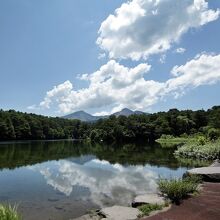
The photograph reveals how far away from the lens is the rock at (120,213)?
34.9ft

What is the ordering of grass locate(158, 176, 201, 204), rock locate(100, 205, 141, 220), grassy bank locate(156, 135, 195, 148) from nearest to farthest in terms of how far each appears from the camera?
rock locate(100, 205, 141, 220) < grass locate(158, 176, 201, 204) < grassy bank locate(156, 135, 195, 148)

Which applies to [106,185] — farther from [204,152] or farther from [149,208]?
[204,152]

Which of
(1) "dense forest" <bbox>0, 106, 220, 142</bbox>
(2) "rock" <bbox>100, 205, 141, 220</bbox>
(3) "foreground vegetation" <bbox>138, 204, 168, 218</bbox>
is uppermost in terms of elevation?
(1) "dense forest" <bbox>0, 106, 220, 142</bbox>

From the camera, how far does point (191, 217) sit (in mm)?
10008

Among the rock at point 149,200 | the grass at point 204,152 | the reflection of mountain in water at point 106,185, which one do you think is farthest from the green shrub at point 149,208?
the grass at point 204,152

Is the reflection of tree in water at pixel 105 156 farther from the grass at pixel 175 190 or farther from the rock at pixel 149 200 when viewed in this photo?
the rock at pixel 149 200

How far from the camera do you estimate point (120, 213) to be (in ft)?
36.7

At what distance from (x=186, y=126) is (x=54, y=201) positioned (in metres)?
100

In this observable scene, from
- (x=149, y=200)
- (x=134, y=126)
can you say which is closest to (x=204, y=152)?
(x=149, y=200)

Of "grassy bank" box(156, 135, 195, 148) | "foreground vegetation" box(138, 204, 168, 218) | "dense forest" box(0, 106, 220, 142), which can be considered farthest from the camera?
"dense forest" box(0, 106, 220, 142)

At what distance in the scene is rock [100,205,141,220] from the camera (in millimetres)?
10641

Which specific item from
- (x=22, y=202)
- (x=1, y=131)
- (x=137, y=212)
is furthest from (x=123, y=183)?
(x=1, y=131)

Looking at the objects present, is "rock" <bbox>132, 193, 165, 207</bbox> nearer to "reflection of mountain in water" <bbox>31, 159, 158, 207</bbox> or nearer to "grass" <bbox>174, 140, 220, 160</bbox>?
"reflection of mountain in water" <bbox>31, 159, 158, 207</bbox>

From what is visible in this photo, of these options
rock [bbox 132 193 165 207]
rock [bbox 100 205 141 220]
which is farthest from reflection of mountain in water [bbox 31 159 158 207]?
rock [bbox 100 205 141 220]
